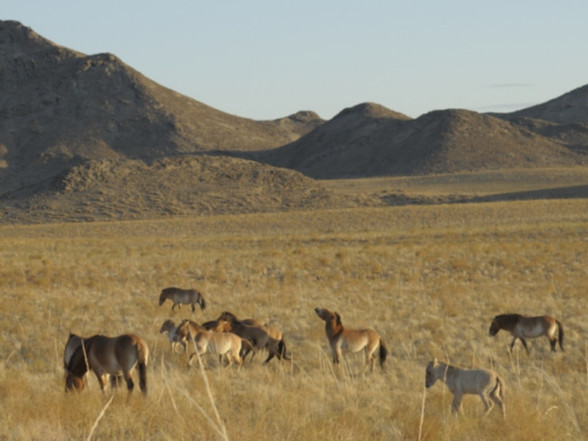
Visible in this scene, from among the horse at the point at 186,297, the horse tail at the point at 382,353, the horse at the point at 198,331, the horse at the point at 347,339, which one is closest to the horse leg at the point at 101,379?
the horse at the point at 198,331

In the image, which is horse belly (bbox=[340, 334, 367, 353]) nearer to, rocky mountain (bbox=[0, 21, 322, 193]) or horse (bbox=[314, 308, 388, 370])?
horse (bbox=[314, 308, 388, 370])

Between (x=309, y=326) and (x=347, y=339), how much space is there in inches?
197

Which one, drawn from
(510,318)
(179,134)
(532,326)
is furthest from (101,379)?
(179,134)

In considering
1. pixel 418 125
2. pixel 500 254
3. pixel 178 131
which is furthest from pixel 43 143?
pixel 500 254

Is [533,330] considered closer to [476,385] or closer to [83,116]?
[476,385]

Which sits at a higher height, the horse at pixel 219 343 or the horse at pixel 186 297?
the horse at pixel 219 343

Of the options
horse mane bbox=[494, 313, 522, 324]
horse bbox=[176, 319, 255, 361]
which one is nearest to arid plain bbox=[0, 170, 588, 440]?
horse bbox=[176, 319, 255, 361]

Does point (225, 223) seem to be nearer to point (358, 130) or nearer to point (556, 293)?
point (556, 293)

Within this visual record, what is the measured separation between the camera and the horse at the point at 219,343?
9854mm

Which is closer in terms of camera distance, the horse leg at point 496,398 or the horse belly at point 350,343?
the horse leg at point 496,398

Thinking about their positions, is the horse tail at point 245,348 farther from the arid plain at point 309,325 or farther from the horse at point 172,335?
the horse at point 172,335

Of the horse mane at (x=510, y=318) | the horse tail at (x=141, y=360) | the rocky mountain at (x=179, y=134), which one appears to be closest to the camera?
the horse tail at (x=141, y=360)

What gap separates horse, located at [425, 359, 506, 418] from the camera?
7234 millimetres

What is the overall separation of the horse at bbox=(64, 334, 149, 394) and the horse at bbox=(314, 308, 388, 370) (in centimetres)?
342
